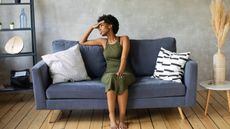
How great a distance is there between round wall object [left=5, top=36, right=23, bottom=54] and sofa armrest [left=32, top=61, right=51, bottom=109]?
0.89m

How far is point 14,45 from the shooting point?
442 centimetres

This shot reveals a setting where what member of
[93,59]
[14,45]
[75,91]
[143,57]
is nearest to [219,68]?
[143,57]

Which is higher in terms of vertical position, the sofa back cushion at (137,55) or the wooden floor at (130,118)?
the sofa back cushion at (137,55)

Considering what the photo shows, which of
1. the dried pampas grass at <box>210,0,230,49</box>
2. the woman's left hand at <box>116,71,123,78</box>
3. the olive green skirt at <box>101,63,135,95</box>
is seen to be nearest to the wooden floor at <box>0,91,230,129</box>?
the olive green skirt at <box>101,63,135,95</box>

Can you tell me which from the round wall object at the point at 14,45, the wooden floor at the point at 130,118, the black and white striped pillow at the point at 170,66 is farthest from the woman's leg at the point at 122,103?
the round wall object at the point at 14,45

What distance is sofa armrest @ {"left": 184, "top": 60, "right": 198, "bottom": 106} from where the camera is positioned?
3.57m

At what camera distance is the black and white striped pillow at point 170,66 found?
3700 mm

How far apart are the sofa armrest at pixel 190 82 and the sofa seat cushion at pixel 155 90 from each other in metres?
0.06

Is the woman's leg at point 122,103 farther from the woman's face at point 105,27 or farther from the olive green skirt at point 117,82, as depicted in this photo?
the woman's face at point 105,27

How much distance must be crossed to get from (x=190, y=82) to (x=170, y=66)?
0.30 m

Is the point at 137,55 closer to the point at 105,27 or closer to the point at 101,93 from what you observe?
the point at 105,27

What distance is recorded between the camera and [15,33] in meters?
4.66

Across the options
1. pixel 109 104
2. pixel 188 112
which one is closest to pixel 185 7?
pixel 188 112

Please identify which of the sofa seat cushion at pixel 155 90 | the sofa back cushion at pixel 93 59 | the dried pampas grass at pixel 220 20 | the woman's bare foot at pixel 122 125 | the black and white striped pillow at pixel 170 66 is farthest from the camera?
the sofa back cushion at pixel 93 59
